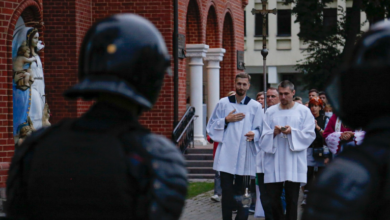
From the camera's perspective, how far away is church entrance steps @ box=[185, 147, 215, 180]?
16.1 m

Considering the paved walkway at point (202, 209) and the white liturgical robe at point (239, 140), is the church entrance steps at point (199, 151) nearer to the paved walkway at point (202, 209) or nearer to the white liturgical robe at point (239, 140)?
the paved walkway at point (202, 209)

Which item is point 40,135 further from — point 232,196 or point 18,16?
point 18,16

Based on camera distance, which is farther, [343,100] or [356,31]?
[356,31]

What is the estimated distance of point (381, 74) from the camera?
82.0 inches

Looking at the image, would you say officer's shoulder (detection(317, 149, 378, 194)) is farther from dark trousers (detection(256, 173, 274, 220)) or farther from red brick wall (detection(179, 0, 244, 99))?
red brick wall (detection(179, 0, 244, 99))

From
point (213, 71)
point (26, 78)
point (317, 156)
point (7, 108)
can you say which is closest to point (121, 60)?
point (7, 108)

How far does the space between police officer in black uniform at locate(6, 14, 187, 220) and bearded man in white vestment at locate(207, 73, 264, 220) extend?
6579 mm

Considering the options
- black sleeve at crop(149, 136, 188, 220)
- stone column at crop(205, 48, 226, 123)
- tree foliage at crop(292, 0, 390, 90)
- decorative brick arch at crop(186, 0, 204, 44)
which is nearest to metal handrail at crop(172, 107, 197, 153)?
decorative brick arch at crop(186, 0, 204, 44)

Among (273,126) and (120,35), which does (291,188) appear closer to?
(273,126)

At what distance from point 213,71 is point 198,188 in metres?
6.96

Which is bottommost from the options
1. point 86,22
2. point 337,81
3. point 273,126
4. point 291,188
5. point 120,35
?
point 291,188

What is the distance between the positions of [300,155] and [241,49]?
13877 millimetres

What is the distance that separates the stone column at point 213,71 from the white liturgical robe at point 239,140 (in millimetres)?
10806

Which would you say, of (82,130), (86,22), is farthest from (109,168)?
(86,22)
